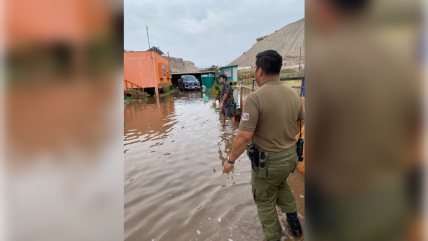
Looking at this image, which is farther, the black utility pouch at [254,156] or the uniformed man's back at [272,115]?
the black utility pouch at [254,156]

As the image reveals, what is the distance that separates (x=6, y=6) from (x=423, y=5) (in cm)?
80

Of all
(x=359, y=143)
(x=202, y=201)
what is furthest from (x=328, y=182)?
(x=202, y=201)

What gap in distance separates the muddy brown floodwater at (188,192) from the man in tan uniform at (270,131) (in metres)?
0.57

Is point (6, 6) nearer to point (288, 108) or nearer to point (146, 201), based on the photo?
point (288, 108)

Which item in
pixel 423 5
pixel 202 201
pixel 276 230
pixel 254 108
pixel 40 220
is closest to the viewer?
pixel 423 5

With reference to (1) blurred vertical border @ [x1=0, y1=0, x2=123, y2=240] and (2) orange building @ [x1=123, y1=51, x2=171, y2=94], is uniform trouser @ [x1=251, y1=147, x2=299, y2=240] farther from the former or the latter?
(2) orange building @ [x1=123, y1=51, x2=171, y2=94]

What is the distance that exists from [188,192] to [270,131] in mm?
1877

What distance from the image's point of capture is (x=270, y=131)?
194cm

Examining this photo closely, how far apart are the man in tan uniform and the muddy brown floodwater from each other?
57 centimetres

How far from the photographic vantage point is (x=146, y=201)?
117 inches

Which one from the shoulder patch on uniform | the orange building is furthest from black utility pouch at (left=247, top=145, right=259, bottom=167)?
the orange building

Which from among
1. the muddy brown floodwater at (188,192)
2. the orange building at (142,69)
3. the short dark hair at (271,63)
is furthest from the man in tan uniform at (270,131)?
the orange building at (142,69)

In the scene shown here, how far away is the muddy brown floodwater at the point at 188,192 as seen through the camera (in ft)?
7.95

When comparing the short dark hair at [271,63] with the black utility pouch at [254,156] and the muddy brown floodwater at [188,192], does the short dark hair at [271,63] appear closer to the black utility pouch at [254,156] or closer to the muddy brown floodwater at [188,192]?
the black utility pouch at [254,156]
